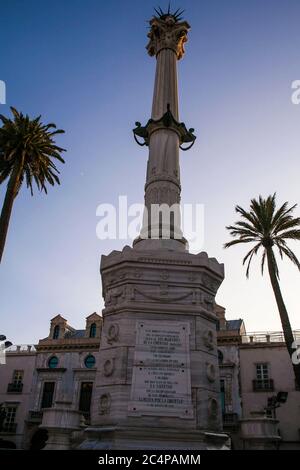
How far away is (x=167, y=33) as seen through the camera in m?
16.4

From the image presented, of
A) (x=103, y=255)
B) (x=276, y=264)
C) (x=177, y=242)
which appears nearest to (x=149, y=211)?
(x=177, y=242)

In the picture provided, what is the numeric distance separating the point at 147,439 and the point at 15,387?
33995mm

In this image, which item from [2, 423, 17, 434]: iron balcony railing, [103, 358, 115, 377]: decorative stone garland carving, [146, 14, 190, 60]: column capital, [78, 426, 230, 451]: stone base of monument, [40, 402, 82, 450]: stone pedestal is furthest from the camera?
[2, 423, 17, 434]: iron balcony railing

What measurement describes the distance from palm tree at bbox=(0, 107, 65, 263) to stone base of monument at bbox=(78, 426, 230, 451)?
53.6 feet

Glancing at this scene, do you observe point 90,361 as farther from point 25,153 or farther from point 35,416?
point 25,153

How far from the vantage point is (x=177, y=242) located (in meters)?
11.7

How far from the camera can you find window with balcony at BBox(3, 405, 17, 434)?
35688mm

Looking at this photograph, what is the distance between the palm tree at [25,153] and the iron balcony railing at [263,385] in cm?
2250

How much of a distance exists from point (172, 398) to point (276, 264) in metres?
16.2

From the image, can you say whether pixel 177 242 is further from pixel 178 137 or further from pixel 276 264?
pixel 276 264

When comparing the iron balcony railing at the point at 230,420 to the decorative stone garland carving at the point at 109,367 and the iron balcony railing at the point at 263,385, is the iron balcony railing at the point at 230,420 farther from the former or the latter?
the decorative stone garland carving at the point at 109,367

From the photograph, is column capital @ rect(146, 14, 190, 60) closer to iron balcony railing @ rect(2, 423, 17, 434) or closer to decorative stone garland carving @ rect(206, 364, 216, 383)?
decorative stone garland carving @ rect(206, 364, 216, 383)

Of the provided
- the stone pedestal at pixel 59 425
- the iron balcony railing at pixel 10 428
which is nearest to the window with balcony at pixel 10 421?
the iron balcony railing at pixel 10 428

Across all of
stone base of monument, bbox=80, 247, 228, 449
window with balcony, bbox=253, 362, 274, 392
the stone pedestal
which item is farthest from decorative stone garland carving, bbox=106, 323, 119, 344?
window with balcony, bbox=253, 362, 274, 392
